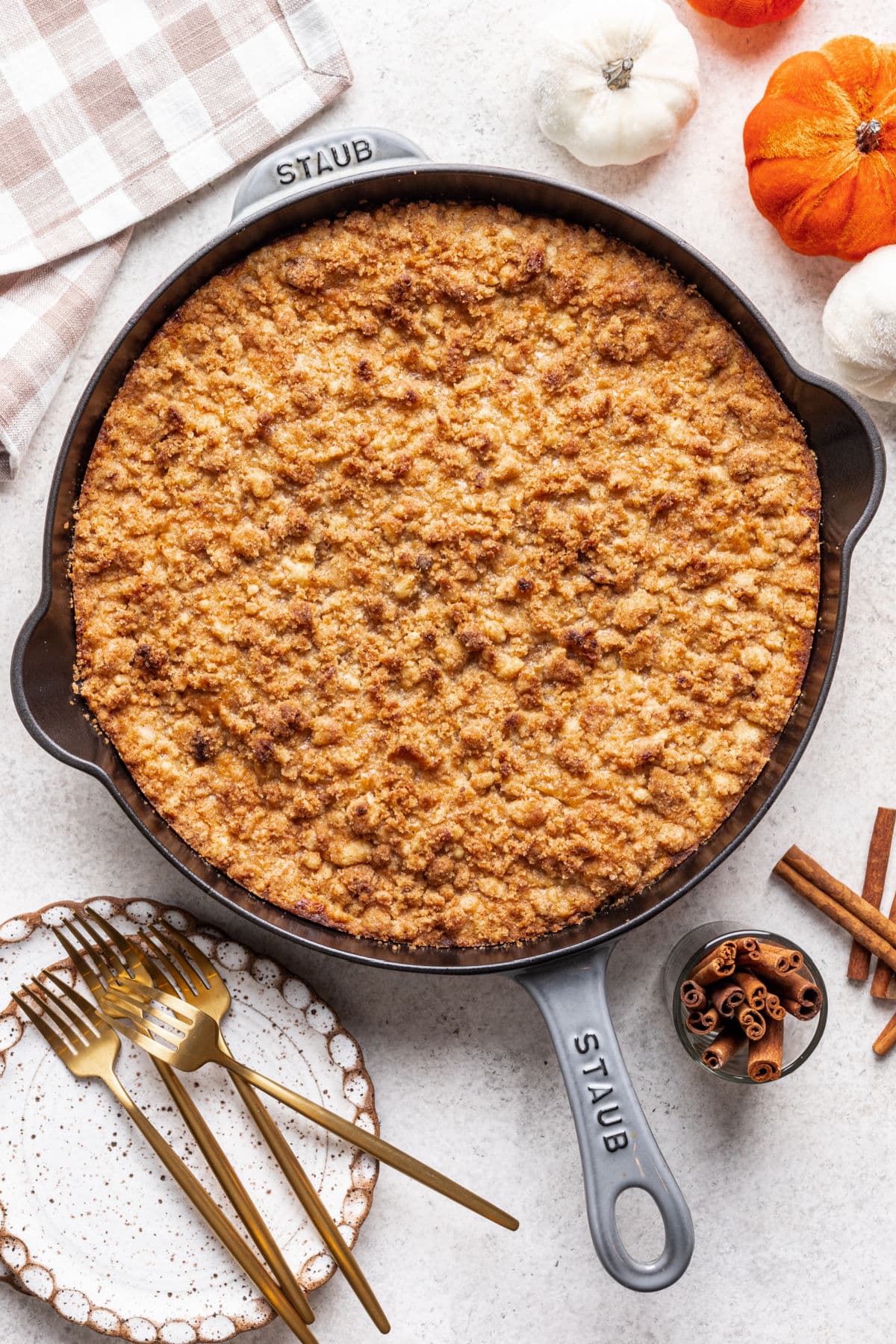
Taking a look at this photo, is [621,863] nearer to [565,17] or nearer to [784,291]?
[784,291]

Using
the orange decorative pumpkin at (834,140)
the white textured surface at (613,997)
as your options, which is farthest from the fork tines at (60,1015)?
the orange decorative pumpkin at (834,140)

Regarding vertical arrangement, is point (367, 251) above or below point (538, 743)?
above

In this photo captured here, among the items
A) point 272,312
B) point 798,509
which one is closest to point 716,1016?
point 798,509

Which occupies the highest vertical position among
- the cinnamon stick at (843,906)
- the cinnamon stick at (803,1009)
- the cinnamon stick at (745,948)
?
the cinnamon stick at (745,948)

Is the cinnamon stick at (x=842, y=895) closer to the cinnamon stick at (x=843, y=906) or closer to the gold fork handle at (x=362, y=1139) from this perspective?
the cinnamon stick at (x=843, y=906)

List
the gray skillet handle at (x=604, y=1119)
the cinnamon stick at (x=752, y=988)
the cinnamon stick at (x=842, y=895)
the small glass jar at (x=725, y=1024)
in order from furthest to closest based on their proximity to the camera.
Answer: the cinnamon stick at (x=842, y=895)
the small glass jar at (x=725, y=1024)
the cinnamon stick at (x=752, y=988)
the gray skillet handle at (x=604, y=1119)
